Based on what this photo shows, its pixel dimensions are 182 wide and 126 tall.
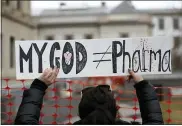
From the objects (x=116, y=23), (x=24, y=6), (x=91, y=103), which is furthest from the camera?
(x=116, y=23)

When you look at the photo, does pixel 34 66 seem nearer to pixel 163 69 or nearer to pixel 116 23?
pixel 163 69

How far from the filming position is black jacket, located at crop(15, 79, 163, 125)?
4.92ft

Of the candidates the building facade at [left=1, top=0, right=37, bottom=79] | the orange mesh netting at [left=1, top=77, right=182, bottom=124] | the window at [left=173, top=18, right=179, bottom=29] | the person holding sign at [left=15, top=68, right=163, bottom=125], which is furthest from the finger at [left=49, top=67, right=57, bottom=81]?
the window at [left=173, top=18, right=179, bottom=29]

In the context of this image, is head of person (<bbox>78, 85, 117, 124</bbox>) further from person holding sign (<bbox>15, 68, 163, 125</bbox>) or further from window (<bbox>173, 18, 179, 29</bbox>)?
window (<bbox>173, 18, 179, 29</bbox>)

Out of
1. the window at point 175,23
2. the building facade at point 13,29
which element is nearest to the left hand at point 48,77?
the building facade at point 13,29

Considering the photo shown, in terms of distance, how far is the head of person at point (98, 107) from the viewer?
1.36 meters

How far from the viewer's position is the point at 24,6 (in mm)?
6980

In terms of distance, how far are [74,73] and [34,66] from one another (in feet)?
0.66

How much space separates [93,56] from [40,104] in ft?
1.49

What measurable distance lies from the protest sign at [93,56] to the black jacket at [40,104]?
26 centimetres

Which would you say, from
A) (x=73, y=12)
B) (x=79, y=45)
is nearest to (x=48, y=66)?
(x=79, y=45)

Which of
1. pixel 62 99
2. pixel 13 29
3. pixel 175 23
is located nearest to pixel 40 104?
pixel 62 99

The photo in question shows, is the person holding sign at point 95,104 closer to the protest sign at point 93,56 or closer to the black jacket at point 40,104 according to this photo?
the black jacket at point 40,104

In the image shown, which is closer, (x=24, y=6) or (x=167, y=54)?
(x=167, y=54)
